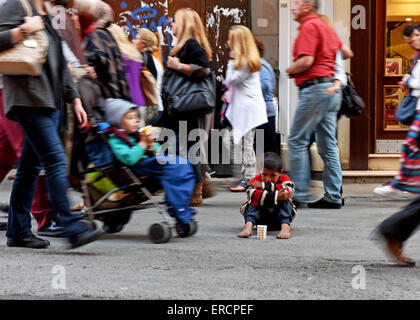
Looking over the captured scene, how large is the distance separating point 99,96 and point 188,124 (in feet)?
5.23

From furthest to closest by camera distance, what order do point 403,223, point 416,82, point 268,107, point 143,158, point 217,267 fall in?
point 268,107 < point 416,82 < point 143,158 < point 217,267 < point 403,223

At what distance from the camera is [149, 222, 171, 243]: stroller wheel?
18.2 ft

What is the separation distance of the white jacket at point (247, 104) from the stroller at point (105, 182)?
280 centimetres

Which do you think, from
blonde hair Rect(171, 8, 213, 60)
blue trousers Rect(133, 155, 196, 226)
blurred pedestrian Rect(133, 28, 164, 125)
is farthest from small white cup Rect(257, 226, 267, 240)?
blurred pedestrian Rect(133, 28, 164, 125)

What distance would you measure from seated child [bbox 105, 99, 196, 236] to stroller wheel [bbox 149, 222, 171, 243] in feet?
0.47

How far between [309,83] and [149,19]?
189 inches

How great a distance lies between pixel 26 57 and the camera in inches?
187

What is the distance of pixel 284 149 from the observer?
1091cm

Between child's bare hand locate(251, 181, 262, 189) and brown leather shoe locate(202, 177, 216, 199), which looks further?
brown leather shoe locate(202, 177, 216, 199)

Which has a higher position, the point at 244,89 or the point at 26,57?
the point at 26,57

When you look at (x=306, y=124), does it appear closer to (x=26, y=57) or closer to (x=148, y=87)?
(x=148, y=87)

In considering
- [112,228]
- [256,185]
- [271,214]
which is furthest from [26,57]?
[271,214]

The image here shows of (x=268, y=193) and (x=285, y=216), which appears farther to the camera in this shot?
(x=285, y=216)

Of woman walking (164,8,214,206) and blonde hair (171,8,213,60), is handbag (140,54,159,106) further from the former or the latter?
blonde hair (171,8,213,60)
